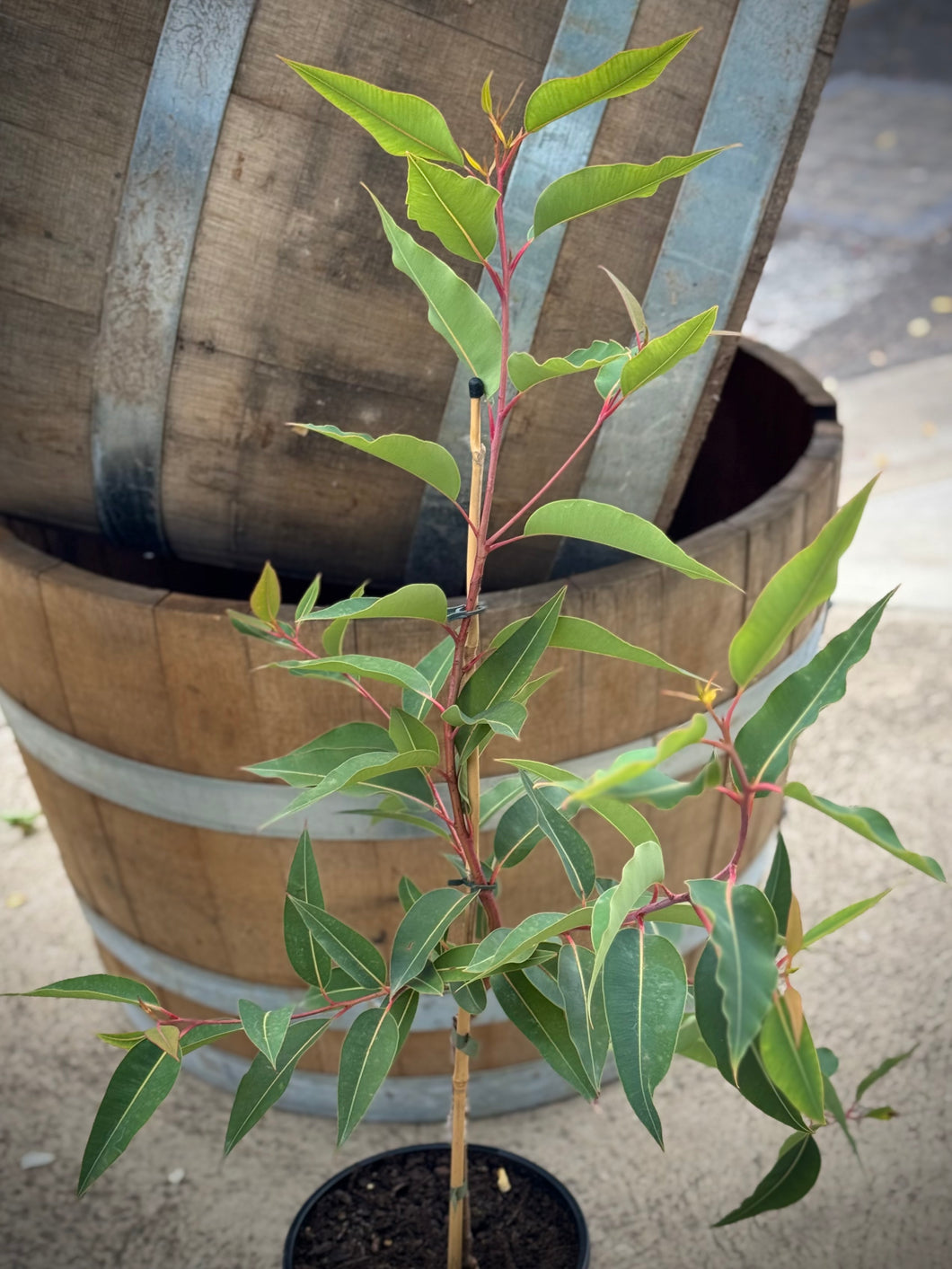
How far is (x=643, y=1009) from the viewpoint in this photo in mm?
Result: 819

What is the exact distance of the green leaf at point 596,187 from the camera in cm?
83

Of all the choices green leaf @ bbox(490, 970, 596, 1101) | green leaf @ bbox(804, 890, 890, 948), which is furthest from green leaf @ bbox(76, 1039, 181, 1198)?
green leaf @ bbox(804, 890, 890, 948)

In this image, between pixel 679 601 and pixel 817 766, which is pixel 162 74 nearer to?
pixel 679 601

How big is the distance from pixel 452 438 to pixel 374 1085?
2.48ft

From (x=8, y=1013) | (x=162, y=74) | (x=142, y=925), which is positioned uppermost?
(x=162, y=74)

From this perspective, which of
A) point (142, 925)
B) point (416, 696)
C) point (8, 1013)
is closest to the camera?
point (416, 696)

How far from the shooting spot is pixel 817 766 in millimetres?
2518

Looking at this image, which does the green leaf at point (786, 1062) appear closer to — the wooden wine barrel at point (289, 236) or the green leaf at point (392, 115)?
the green leaf at point (392, 115)

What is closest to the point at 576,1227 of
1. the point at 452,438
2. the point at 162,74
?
the point at 452,438

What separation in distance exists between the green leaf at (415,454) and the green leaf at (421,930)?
1.08ft

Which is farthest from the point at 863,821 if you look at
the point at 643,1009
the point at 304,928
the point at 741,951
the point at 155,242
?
the point at 155,242

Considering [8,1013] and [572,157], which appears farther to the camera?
[8,1013]

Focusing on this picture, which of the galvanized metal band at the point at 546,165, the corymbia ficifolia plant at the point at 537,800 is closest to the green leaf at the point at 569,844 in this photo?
the corymbia ficifolia plant at the point at 537,800

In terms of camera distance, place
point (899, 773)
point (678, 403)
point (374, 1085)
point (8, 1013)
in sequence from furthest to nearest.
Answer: point (899, 773), point (8, 1013), point (678, 403), point (374, 1085)
